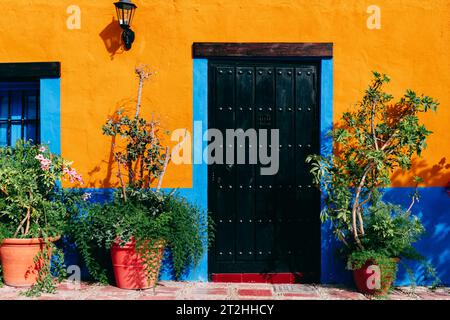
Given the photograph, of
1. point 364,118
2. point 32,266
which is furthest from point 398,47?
point 32,266

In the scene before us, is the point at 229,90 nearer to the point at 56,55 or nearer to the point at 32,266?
the point at 56,55

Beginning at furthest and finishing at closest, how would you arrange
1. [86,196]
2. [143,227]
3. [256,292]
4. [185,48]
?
[185,48]
[86,196]
[256,292]
[143,227]

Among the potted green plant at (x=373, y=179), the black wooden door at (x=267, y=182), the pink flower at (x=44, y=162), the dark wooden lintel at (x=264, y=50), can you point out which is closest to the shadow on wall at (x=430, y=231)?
the potted green plant at (x=373, y=179)

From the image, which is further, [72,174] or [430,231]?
[430,231]

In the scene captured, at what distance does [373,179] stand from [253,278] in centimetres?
172

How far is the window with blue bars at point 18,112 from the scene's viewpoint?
247 inches

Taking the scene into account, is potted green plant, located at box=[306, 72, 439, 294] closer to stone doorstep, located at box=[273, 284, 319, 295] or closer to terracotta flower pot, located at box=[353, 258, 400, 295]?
terracotta flower pot, located at box=[353, 258, 400, 295]

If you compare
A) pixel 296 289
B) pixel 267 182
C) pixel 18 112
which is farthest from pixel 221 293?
pixel 18 112

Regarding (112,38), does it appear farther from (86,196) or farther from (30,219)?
(30,219)

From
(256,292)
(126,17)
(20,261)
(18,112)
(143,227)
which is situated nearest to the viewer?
(143,227)

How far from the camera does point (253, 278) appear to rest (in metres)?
→ 5.93

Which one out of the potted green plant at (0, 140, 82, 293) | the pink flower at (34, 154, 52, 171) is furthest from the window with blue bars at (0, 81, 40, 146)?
the pink flower at (34, 154, 52, 171)

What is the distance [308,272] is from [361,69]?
2362mm
